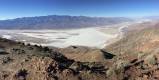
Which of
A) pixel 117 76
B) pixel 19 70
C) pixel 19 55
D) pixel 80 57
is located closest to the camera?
pixel 117 76

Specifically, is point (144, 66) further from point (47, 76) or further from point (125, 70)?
point (47, 76)

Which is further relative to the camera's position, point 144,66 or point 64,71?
point 144,66

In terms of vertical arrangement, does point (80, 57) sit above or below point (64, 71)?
below

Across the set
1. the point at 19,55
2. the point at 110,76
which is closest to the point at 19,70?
the point at 19,55

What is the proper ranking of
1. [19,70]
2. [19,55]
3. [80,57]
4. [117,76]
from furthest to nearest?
[80,57]
[19,55]
[19,70]
[117,76]

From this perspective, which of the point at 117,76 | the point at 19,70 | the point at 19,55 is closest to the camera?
the point at 117,76

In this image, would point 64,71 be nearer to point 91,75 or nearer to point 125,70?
point 91,75

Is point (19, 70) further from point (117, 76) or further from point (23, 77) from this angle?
point (117, 76)

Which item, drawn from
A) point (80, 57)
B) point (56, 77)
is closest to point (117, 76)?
point (56, 77)

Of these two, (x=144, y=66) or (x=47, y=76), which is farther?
(x=144, y=66)
